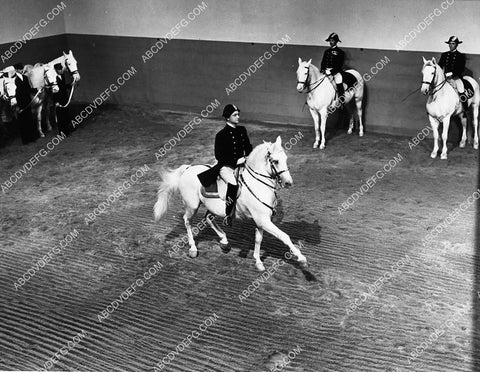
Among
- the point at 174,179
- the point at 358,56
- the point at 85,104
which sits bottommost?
the point at 85,104

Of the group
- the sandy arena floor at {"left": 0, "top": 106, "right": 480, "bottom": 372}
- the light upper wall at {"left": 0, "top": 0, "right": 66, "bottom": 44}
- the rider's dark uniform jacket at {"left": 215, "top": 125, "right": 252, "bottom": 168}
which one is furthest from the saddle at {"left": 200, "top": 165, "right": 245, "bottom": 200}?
the light upper wall at {"left": 0, "top": 0, "right": 66, "bottom": 44}

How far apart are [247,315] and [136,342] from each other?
4.78 feet

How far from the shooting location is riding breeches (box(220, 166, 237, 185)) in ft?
27.1

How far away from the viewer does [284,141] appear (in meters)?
14.6

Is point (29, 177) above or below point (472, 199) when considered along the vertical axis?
below

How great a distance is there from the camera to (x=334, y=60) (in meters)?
14.1

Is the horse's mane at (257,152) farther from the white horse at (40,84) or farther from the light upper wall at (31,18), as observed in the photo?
the light upper wall at (31,18)

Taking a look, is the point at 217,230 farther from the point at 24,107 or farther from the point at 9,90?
the point at 24,107

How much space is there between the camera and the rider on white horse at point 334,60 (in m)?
13.9

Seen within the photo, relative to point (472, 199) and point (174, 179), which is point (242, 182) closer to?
point (174, 179)

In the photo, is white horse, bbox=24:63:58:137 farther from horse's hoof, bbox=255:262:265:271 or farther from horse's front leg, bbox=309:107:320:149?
horse's hoof, bbox=255:262:265:271

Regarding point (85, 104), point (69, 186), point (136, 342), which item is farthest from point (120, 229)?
point (85, 104)

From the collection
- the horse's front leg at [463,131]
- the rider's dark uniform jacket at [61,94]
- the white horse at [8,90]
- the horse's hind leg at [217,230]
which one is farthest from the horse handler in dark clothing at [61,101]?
the horse's front leg at [463,131]

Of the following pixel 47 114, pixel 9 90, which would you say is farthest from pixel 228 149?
pixel 47 114
